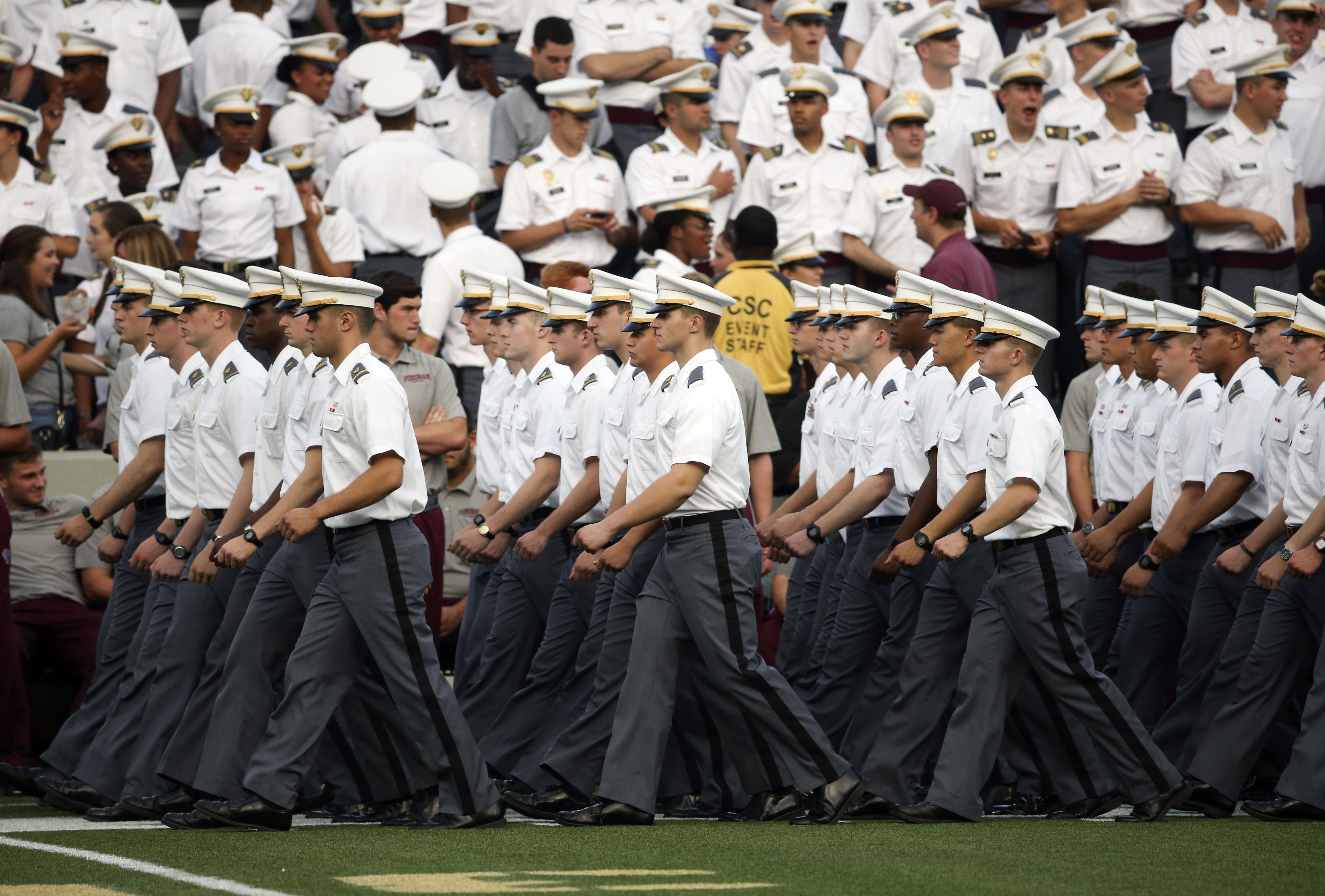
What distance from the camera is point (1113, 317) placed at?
30.1 ft

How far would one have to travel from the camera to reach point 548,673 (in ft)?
26.7

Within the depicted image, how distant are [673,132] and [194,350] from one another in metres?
5.46

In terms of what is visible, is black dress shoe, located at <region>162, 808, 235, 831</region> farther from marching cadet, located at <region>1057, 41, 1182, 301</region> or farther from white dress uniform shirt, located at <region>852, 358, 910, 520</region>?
marching cadet, located at <region>1057, 41, 1182, 301</region>

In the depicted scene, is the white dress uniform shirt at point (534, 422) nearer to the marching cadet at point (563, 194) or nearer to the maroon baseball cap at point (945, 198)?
the maroon baseball cap at point (945, 198)

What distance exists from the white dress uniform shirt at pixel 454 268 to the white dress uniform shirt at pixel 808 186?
2.00 m

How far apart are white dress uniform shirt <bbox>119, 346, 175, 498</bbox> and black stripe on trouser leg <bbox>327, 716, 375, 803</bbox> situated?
1440mm

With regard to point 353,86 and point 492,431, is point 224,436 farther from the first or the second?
point 353,86

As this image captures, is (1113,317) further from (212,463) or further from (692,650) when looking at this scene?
(212,463)

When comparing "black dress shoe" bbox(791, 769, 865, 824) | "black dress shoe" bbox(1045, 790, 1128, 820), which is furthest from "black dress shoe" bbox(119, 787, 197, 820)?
"black dress shoe" bbox(1045, 790, 1128, 820)

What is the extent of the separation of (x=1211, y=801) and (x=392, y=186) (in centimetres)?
737

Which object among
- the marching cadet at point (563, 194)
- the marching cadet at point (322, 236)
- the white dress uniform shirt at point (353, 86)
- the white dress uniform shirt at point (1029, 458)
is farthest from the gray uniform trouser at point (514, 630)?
the white dress uniform shirt at point (353, 86)

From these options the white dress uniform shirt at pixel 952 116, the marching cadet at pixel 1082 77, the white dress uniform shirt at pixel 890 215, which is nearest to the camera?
the white dress uniform shirt at pixel 890 215

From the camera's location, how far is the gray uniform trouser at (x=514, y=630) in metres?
8.38

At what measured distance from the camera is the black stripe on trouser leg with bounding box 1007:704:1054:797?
768 centimetres
